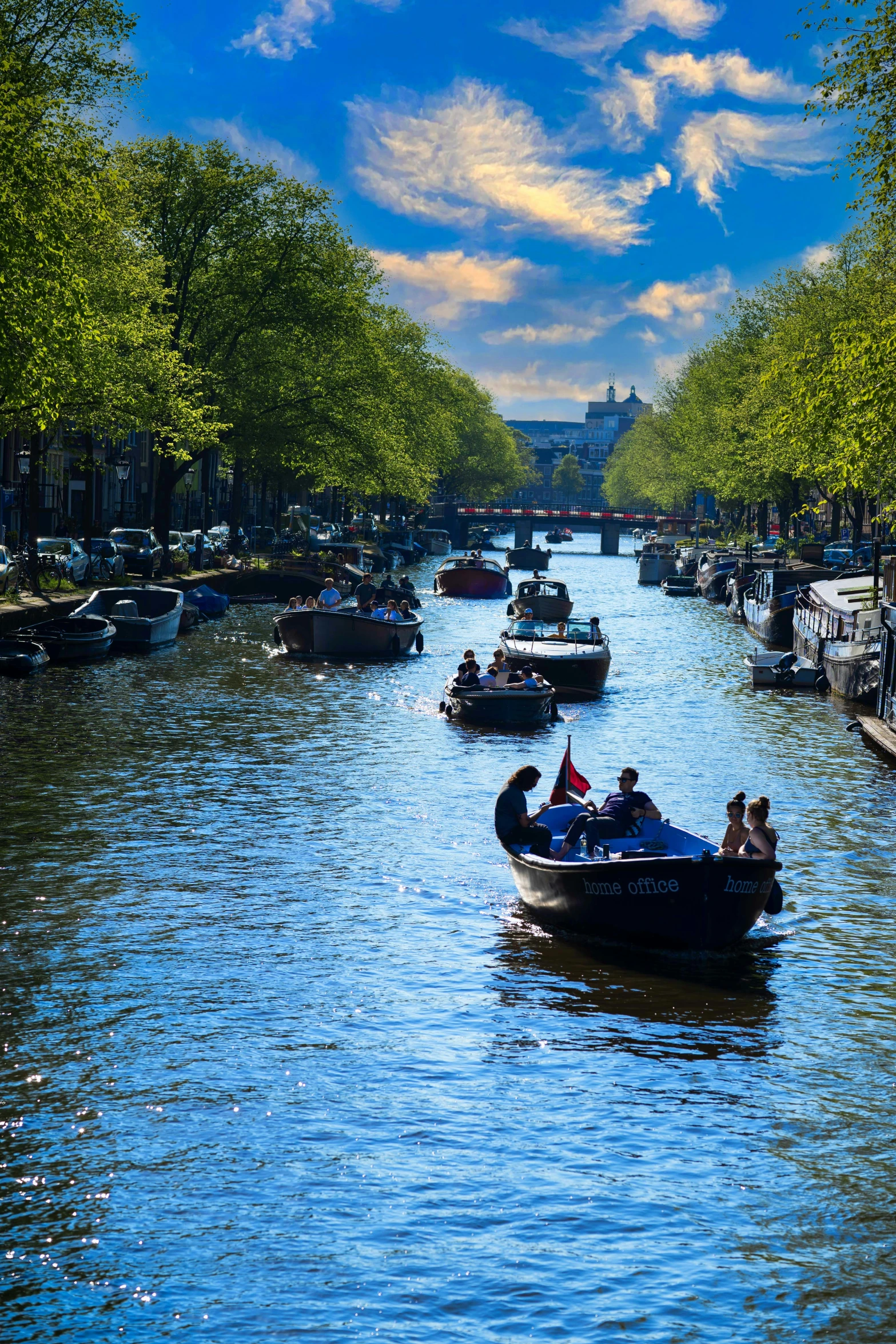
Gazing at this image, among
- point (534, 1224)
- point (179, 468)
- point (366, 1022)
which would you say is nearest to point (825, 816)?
point (366, 1022)

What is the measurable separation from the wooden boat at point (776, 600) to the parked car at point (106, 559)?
82.0 ft

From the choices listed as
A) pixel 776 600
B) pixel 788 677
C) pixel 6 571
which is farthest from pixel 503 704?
pixel 776 600

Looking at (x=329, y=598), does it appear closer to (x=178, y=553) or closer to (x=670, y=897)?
(x=178, y=553)

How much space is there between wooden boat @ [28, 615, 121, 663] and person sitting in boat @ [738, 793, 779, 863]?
26.8 metres

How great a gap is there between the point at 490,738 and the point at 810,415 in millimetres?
9932

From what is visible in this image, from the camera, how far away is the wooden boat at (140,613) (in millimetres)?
44531

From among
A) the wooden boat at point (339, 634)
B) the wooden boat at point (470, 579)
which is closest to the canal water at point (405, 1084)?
the wooden boat at point (339, 634)

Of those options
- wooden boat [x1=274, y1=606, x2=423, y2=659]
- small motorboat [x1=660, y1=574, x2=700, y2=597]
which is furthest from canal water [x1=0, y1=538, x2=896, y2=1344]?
small motorboat [x1=660, y1=574, x2=700, y2=597]

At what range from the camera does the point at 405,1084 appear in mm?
13227

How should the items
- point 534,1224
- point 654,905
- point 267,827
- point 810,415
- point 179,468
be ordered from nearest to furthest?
point 534,1224
point 654,905
point 267,827
point 810,415
point 179,468

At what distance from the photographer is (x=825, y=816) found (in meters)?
25.6

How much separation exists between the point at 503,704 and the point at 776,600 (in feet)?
87.1

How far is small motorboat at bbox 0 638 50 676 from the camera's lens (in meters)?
37.2

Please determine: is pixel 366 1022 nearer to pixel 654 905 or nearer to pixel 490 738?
pixel 654 905
